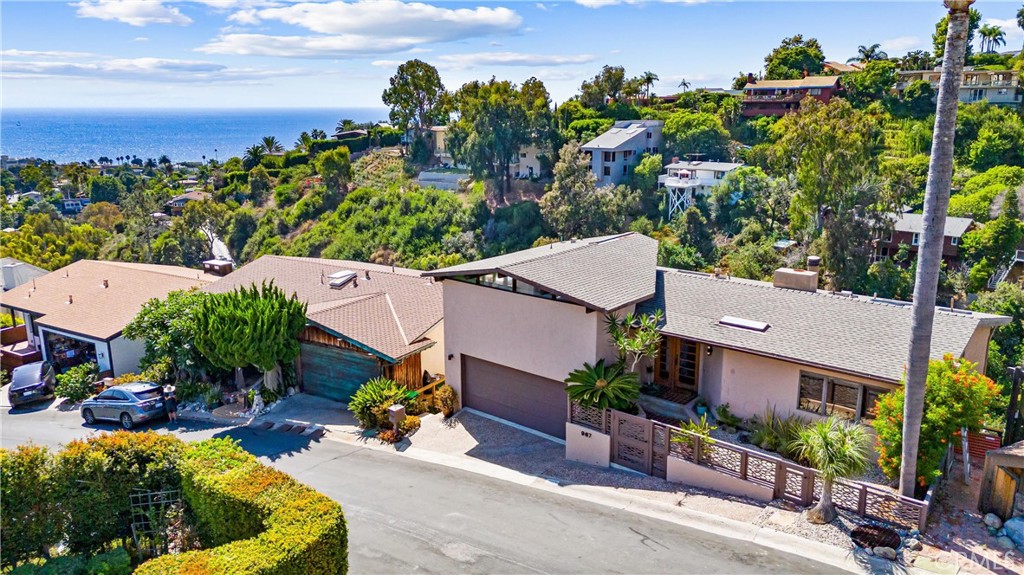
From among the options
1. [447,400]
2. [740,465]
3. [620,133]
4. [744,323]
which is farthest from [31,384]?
[620,133]

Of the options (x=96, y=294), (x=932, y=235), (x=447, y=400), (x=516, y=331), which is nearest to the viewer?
(x=932, y=235)

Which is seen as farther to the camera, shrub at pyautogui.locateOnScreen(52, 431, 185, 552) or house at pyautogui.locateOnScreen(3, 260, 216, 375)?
house at pyautogui.locateOnScreen(3, 260, 216, 375)

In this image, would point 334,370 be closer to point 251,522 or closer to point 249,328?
point 249,328

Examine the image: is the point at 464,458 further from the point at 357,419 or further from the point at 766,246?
the point at 766,246

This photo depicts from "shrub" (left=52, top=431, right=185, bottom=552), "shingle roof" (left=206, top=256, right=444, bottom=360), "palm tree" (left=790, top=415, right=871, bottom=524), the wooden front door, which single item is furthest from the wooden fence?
"shrub" (left=52, top=431, right=185, bottom=552)

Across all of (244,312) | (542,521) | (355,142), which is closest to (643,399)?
(542,521)

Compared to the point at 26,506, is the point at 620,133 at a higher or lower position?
higher

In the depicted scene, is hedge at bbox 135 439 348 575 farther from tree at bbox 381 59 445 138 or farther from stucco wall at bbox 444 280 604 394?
tree at bbox 381 59 445 138
